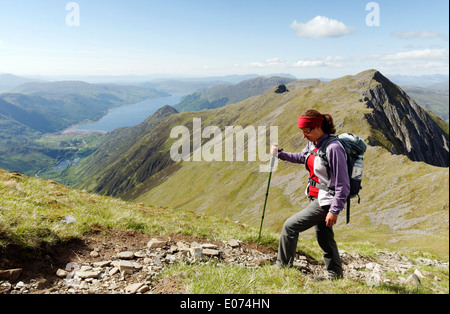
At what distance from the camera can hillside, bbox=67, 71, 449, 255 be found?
49969mm

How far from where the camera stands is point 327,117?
284 inches

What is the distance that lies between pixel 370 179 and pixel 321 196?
7783 cm

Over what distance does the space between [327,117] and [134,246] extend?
7232 mm

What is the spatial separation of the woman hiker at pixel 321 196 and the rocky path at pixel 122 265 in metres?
1.10

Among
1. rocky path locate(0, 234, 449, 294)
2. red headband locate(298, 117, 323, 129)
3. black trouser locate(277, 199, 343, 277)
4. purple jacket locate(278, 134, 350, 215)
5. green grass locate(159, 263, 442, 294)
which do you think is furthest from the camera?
black trouser locate(277, 199, 343, 277)

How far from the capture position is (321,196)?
6.68 metres

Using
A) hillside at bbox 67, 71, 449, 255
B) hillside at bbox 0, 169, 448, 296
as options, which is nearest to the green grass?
hillside at bbox 0, 169, 448, 296

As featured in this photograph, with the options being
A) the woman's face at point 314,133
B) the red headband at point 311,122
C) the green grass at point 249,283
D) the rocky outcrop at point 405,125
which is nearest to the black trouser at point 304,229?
the green grass at point 249,283

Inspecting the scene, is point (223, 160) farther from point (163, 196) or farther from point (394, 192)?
point (394, 192)

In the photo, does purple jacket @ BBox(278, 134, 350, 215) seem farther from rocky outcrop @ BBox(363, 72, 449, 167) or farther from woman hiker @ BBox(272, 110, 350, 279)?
rocky outcrop @ BBox(363, 72, 449, 167)

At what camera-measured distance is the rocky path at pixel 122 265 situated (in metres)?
4.93

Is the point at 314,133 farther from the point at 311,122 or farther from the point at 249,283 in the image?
the point at 249,283

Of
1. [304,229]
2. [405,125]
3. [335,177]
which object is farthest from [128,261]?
[405,125]

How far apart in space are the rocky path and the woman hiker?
3.61 feet
